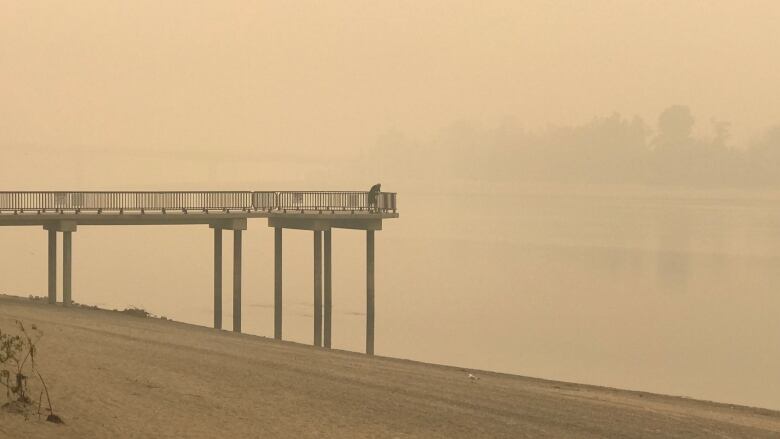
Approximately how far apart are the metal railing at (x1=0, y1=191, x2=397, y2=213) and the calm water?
7.10m

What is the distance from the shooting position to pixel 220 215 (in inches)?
1964

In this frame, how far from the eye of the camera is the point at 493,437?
2358 centimetres

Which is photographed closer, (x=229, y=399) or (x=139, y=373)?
(x=229, y=399)

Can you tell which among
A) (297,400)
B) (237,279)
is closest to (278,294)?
(237,279)

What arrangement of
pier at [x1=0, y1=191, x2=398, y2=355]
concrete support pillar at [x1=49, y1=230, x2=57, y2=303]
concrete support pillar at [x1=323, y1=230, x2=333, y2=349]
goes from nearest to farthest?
concrete support pillar at [x1=49, y1=230, x2=57, y2=303]
pier at [x1=0, y1=191, x2=398, y2=355]
concrete support pillar at [x1=323, y1=230, x2=333, y2=349]

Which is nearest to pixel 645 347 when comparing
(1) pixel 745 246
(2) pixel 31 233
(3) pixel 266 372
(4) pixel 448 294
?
(4) pixel 448 294

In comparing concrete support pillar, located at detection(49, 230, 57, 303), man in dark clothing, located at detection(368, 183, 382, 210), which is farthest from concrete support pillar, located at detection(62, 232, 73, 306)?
man in dark clothing, located at detection(368, 183, 382, 210)

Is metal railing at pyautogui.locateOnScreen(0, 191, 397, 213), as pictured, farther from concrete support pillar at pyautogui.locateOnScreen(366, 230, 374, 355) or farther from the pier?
concrete support pillar at pyautogui.locateOnScreen(366, 230, 374, 355)

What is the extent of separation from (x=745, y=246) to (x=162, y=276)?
7153cm

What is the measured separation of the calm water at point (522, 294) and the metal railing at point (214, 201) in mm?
7102

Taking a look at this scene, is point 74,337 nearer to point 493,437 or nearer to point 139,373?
point 139,373

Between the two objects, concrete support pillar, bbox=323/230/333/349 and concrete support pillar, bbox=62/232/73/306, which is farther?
concrete support pillar, bbox=323/230/333/349

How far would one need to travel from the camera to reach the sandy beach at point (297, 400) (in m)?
22.7

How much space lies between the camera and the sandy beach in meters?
22.7
